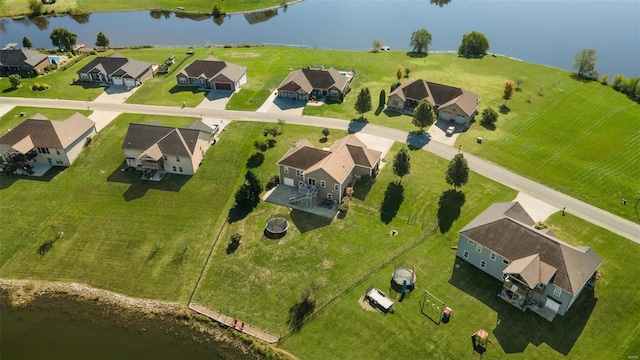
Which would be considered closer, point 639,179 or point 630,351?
point 630,351

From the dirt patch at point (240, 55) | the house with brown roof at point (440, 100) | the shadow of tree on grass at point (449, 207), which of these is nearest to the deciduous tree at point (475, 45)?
the house with brown roof at point (440, 100)

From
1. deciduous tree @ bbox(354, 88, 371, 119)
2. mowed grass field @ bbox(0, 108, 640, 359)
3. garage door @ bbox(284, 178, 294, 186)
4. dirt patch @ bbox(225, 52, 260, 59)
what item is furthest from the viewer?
dirt patch @ bbox(225, 52, 260, 59)

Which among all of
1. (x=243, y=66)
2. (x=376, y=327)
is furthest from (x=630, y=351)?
(x=243, y=66)

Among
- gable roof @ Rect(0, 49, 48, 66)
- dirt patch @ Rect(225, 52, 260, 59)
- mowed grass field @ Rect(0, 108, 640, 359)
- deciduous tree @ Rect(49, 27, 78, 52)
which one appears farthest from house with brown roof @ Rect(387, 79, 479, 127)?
deciduous tree @ Rect(49, 27, 78, 52)

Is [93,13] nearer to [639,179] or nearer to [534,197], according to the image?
[534,197]

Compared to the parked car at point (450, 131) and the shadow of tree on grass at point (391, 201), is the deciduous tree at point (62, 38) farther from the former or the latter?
the parked car at point (450, 131)

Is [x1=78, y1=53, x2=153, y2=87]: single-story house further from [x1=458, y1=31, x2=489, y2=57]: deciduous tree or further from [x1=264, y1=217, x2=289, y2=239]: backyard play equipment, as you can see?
[x1=458, y1=31, x2=489, y2=57]: deciduous tree
